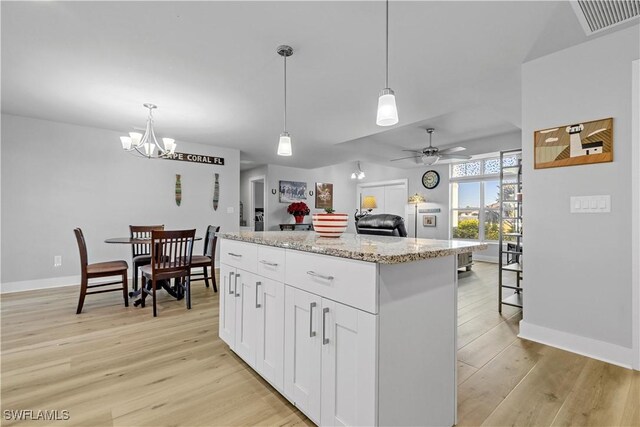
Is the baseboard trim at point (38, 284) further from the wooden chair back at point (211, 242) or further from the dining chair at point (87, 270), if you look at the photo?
the wooden chair back at point (211, 242)

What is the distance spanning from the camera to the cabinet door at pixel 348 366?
111 centimetres

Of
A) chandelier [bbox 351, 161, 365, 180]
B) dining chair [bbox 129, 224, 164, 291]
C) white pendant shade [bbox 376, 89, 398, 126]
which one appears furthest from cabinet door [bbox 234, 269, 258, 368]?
chandelier [bbox 351, 161, 365, 180]

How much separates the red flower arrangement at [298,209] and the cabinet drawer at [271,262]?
6034mm

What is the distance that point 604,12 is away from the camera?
1833 millimetres

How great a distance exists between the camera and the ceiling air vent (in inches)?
69.4

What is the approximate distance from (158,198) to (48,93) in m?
2.07

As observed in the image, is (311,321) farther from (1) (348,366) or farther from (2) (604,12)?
(2) (604,12)

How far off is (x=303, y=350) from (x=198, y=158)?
15.5 feet

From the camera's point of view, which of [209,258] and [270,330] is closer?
[270,330]

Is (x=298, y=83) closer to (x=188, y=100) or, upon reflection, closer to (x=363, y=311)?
(x=188, y=100)

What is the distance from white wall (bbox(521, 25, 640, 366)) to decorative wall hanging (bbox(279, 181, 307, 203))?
6.11 meters

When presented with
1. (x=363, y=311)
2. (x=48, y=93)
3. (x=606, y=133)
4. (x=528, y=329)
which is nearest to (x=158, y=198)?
(x=48, y=93)

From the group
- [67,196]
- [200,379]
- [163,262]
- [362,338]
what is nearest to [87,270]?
[163,262]

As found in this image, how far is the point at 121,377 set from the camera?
187 cm
